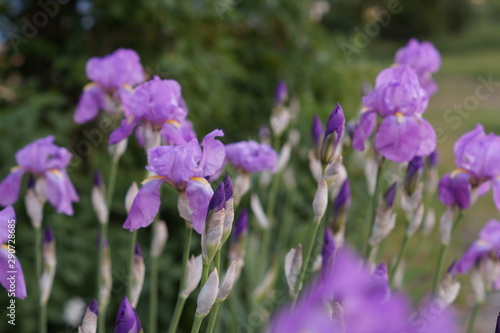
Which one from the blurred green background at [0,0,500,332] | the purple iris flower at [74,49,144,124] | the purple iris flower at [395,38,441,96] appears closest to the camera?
the purple iris flower at [74,49,144,124]

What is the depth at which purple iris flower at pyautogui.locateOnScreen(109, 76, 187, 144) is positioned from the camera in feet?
3.36

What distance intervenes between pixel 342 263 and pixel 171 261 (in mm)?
1980

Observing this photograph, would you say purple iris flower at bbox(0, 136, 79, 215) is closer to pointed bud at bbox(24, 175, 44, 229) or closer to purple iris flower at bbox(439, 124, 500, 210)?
pointed bud at bbox(24, 175, 44, 229)

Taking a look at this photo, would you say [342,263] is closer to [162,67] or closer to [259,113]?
[162,67]

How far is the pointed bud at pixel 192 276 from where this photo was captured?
2.88 ft

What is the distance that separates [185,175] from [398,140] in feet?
1.28

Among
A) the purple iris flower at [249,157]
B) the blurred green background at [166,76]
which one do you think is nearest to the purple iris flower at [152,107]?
the purple iris flower at [249,157]

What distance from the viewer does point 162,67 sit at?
238cm

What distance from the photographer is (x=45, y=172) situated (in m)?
1.17

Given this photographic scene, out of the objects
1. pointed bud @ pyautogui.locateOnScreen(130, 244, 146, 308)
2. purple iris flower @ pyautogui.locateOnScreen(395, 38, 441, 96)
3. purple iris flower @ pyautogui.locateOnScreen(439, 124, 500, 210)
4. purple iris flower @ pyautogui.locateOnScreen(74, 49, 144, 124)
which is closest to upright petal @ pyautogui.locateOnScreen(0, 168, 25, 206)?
purple iris flower @ pyautogui.locateOnScreen(74, 49, 144, 124)

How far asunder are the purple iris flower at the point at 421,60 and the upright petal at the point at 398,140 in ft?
1.55

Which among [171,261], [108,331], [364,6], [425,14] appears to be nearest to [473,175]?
[171,261]

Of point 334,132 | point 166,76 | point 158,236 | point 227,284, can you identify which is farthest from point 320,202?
point 166,76

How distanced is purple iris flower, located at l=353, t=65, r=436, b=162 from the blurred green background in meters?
0.81
